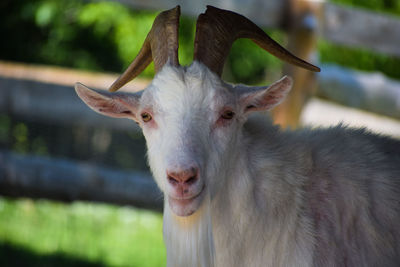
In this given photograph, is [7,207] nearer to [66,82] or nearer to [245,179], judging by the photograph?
[66,82]

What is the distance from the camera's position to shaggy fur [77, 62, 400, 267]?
347 cm

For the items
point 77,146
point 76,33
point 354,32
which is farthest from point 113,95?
point 76,33

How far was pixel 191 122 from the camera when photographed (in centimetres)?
344

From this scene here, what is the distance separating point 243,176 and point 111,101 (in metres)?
0.91

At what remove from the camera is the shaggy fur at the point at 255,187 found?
3.47 m

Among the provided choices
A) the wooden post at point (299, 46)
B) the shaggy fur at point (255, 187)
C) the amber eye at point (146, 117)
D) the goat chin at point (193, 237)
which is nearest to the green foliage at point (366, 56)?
the wooden post at point (299, 46)

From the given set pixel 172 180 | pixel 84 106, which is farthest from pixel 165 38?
pixel 84 106

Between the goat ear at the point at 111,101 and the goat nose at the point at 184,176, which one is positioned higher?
the goat ear at the point at 111,101

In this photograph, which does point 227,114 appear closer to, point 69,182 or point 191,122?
point 191,122

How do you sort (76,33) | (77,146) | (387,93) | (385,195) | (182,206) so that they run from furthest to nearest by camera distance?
1. (76,33)
2. (77,146)
3. (387,93)
4. (385,195)
5. (182,206)

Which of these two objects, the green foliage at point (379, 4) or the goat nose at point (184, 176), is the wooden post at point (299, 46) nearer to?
the goat nose at point (184, 176)

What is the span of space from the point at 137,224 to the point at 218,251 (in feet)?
17.4

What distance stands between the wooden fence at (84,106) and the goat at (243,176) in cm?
259

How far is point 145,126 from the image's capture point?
3666mm
